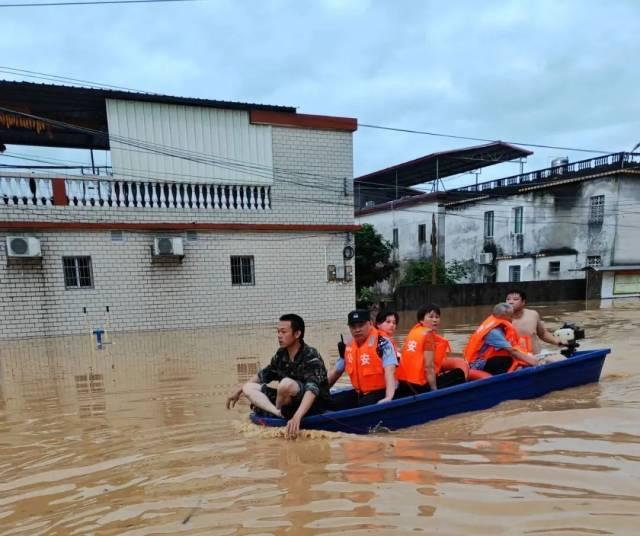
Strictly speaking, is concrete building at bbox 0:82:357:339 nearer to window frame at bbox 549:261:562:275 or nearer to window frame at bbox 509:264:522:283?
window frame at bbox 509:264:522:283

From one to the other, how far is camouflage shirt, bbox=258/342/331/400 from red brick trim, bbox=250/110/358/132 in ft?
31.1

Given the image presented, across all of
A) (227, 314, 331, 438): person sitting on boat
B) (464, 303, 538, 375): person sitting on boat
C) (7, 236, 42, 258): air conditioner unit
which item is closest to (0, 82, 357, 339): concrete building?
(7, 236, 42, 258): air conditioner unit

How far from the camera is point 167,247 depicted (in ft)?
35.1

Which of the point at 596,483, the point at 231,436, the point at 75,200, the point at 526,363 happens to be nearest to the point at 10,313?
the point at 75,200

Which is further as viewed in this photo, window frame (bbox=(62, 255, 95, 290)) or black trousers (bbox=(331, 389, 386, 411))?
window frame (bbox=(62, 255, 95, 290))

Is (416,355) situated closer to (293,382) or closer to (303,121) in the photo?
(293,382)

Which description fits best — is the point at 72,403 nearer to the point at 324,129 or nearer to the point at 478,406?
the point at 478,406

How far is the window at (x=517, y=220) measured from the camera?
2258cm

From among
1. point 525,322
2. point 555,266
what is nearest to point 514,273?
point 555,266

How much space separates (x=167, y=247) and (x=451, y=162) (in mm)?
18453

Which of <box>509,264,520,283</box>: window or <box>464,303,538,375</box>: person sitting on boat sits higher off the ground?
<box>464,303,538,375</box>: person sitting on boat

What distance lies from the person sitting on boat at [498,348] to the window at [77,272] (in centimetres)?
952

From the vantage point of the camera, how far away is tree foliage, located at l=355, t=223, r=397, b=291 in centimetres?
1695

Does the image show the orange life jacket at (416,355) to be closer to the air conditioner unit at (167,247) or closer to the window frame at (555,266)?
the air conditioner unit at (167,247)
